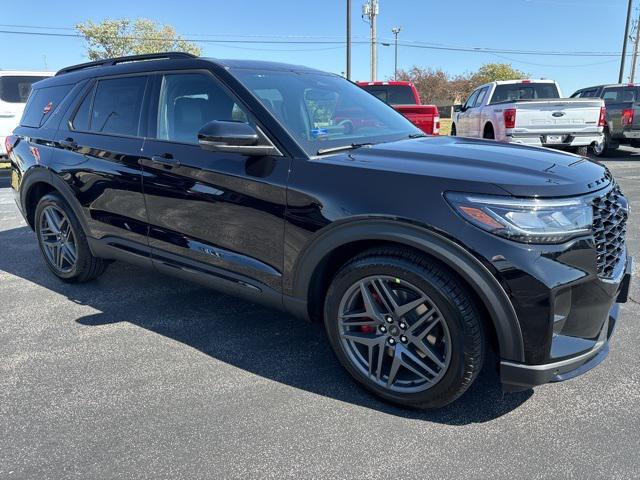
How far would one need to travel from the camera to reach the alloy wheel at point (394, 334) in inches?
93.6

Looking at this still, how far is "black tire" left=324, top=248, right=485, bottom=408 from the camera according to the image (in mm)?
2234

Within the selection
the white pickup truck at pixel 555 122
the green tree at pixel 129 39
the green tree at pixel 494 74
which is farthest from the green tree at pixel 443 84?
the white pickup truck at pixel 555 122

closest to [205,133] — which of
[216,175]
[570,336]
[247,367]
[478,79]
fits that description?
[216,175]

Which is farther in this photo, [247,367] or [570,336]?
[247,367]

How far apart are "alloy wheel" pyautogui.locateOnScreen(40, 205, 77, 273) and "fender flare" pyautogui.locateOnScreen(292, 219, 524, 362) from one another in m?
2.93

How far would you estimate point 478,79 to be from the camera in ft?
189

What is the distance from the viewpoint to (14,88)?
11.2 m

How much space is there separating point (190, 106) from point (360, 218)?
1598 mm

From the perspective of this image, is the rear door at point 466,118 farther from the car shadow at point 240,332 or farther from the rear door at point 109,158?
the rear door at point 109,158

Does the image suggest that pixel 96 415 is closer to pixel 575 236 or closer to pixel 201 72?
pixel 201 72

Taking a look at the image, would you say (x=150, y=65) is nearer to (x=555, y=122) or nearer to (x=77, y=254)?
(x=77, y=254)

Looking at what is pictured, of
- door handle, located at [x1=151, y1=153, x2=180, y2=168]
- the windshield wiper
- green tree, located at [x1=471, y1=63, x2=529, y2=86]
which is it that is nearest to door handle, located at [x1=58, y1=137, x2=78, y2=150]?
door handle, located at [x1=151, y1=153, x2=180, y2=168]

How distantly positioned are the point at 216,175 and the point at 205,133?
33 cm

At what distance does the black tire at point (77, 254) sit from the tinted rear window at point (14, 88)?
8.38 metres
